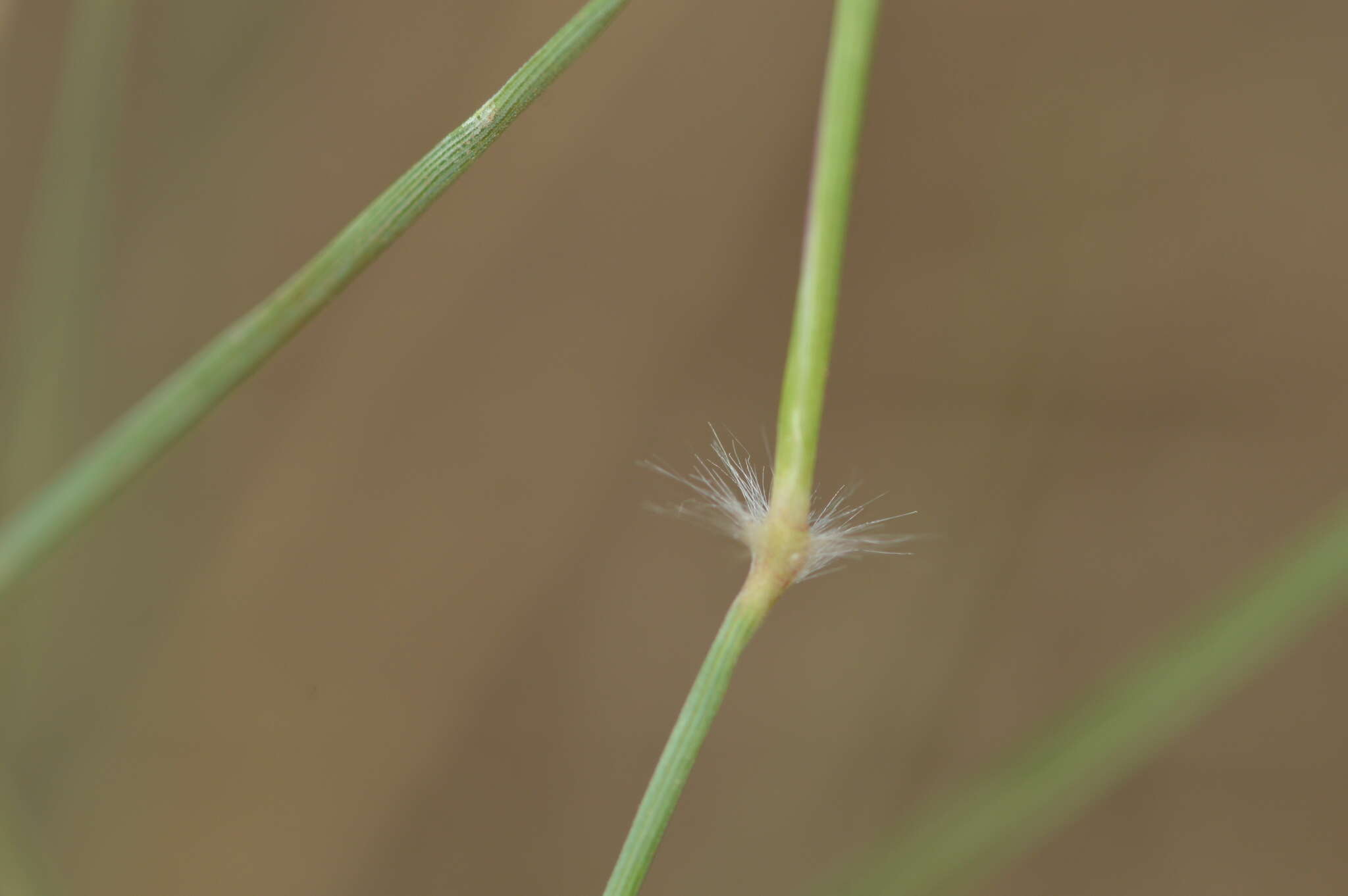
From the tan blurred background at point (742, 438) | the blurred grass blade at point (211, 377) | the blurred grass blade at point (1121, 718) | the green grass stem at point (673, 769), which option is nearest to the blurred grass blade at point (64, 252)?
the tan blurred background at point (742, 438)

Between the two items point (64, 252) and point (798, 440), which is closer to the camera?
point (798, 440)

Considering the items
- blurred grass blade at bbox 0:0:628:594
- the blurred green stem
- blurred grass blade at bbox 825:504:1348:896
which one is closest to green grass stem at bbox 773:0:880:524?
the blurred green stem

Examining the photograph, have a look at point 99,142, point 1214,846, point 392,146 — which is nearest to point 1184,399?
point 1214,846

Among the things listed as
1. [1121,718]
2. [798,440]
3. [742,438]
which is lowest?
[798,440]

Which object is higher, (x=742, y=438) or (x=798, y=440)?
(x=742, y=438)

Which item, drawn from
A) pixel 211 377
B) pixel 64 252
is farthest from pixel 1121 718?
pixel 64 252

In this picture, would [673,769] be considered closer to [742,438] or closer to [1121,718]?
[1121,718]

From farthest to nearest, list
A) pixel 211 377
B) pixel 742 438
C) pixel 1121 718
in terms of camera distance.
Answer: pixel 742 438 < pixel 1121 718 < pixel 211 377

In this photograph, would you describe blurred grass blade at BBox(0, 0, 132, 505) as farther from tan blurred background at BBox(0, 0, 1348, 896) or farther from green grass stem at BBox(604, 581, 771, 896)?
green grass stem at BBox(604, 581, 771, 896)
